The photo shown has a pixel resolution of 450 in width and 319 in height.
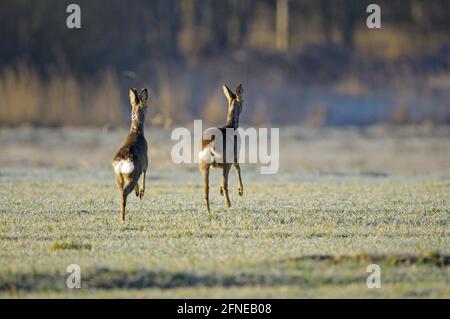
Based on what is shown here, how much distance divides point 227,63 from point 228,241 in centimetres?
2781

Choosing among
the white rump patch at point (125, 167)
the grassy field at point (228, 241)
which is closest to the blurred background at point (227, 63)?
the grassy field at point (228, 241)

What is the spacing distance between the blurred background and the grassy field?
46.2 feet

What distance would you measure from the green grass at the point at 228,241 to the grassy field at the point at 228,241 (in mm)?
14

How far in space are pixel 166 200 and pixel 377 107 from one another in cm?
2176

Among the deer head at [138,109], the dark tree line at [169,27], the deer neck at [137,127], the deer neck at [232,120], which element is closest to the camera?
the deer neck at [137,127]

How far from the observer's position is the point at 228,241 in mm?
12109

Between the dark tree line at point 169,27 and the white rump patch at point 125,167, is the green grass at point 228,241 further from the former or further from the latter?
the dark tree line at point 169,27

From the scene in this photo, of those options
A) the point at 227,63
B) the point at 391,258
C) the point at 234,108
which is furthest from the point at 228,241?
the point at 227,63

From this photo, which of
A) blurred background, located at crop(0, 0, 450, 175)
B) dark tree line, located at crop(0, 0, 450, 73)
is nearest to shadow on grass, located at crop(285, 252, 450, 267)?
blurred background, located at crop(0, 0, 450, 175)

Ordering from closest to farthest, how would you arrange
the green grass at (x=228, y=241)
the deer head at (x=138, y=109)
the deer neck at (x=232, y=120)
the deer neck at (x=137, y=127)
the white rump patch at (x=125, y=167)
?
the green grass at (x=228, y=241)
the white rump patch at (x=125, y=167)
the deer neck at (x=137, y=127)
the deer head at (x=138, y=109)
the deer neck at (x=232, y=120)

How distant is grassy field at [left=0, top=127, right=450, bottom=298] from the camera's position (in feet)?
32.5

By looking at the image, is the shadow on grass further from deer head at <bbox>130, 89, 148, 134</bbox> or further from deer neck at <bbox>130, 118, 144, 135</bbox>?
deer head at <bbox>130, 89, 148, 134</bbox>

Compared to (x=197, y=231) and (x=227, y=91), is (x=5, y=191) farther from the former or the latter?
(x=197, y=231)

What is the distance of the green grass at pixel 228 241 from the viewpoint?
32.4 feet
